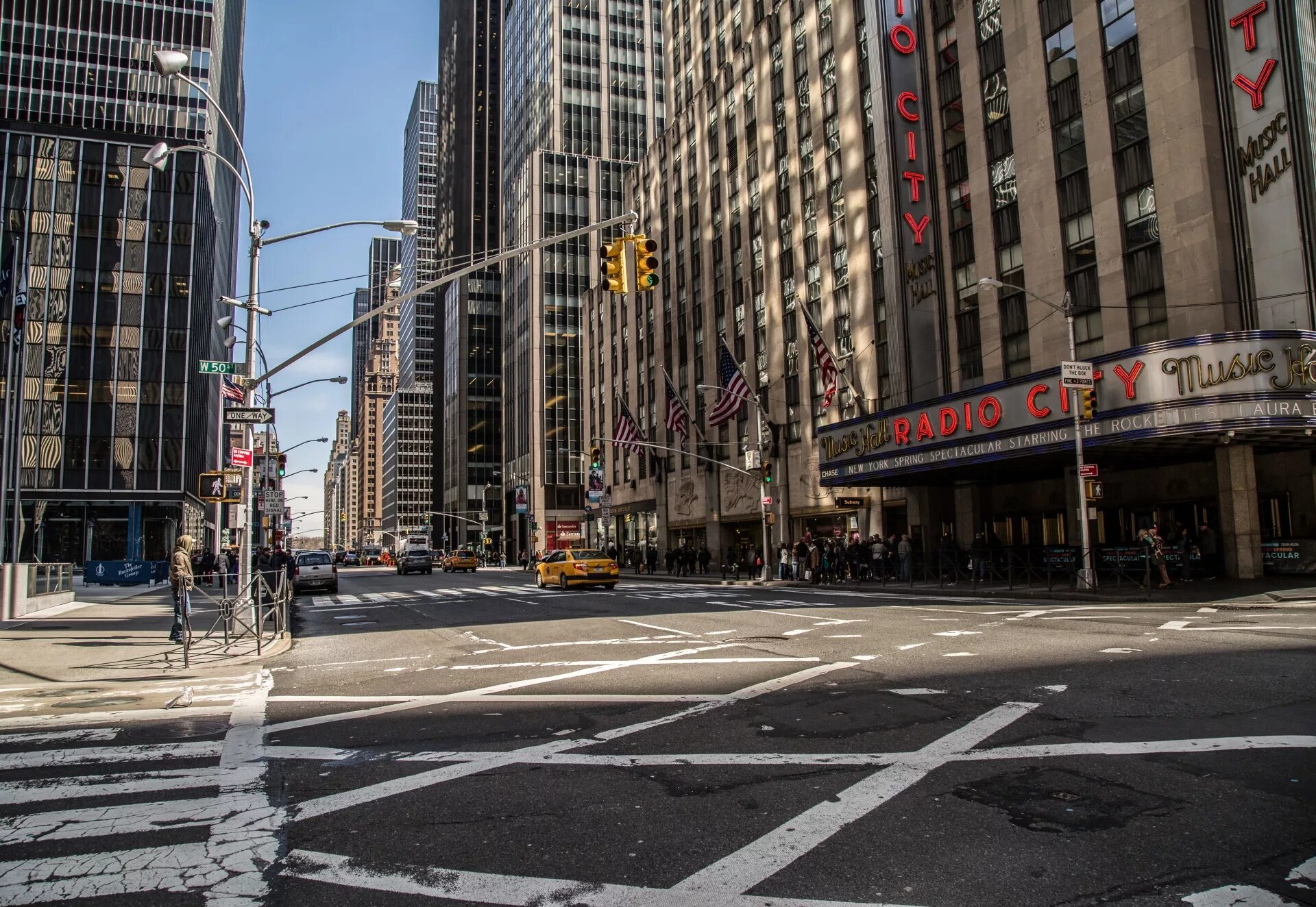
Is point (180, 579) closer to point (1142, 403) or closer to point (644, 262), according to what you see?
point (644, 262)

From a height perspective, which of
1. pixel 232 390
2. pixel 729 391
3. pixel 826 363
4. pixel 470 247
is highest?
pixel 470 247

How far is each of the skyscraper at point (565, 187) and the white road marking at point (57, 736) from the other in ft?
274

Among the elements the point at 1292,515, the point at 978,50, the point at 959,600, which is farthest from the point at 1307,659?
the point at 978,50

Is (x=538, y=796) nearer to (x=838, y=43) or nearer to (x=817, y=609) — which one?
(x=817, y=609)

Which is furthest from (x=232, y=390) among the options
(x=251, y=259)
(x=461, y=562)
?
(x=461, y=562)

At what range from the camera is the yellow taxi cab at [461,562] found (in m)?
65.0

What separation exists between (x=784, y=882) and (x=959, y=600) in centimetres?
1992

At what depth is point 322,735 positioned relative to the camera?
25.5 feet

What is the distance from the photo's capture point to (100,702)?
1002cm

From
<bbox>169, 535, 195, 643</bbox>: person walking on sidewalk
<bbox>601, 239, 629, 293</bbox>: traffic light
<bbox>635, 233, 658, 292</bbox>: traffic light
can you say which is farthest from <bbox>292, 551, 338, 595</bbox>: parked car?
<bbox>635, 233, 658, 292</bbox>: traffic light

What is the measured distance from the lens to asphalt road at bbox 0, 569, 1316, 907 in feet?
13.4

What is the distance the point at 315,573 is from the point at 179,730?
97.6 ft

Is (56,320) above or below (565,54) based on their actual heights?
below

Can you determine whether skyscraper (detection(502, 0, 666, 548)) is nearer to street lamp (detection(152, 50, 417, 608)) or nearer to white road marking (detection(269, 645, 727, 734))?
street lamp (detection(152, 50, 417, 608))
